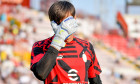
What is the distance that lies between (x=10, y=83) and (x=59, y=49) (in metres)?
8.95

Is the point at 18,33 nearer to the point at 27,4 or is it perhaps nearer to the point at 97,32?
the point at 27,4

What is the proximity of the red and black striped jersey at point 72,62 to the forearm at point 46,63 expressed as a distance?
45 millimetres

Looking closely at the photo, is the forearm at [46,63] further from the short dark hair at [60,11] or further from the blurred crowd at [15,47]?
the blurred crowd at [15,47]

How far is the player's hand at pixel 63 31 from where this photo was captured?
1285 mm

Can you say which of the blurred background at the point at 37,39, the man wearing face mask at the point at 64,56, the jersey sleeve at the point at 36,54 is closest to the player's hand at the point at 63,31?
the man wearing face mask at the point at 64,56

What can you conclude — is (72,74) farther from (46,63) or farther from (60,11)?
(60,11)

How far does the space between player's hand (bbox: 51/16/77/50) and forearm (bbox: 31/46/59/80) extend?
1.4 inches

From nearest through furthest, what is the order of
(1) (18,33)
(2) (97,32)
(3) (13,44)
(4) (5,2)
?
(3) (13,44) < (1) (18,33) < (4) (5,2) < (2) (97,32)

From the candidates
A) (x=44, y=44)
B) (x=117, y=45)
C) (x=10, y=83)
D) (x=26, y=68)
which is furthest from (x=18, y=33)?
(x=44, y=44)

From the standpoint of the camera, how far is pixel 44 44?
1.43 m

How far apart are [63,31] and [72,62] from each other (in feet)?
0.60

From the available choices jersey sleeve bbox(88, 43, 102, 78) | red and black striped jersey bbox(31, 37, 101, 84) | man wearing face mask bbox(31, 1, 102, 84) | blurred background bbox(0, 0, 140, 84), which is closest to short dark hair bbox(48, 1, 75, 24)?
man wearing face mask bbox(31, 1, 102, 84)

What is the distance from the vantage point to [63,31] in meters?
1.29

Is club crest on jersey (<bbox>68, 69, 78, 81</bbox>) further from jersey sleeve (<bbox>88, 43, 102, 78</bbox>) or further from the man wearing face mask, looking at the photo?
jersey sleeve (<bbox>88, 43, 102, 78</bbox>)
